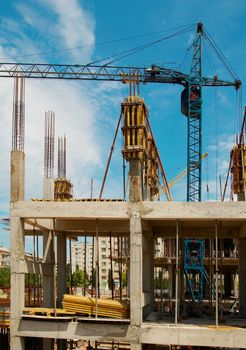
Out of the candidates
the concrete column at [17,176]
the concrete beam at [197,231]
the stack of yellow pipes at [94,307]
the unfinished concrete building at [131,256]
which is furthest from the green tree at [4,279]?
the concrete column at [17,176]

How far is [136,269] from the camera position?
622 inches

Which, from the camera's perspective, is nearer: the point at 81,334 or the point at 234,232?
the point at 81,334

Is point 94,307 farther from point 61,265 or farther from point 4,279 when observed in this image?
point 4,279

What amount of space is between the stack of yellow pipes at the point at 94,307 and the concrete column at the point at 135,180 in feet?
13.2

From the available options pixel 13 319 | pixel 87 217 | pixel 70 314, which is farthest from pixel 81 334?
pixel 87 217

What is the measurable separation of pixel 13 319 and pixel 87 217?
14.9 feet

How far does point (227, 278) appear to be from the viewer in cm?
4881

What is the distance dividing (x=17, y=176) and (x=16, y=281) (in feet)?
12.5

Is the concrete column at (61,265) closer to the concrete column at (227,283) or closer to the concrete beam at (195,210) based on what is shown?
the concrete beam at (195,210)

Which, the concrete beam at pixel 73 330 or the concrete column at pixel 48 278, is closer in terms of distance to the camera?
the concrete beam at pixel 73 330

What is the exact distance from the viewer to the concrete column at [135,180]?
16250 millimetres

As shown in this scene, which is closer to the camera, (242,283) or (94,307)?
(94,307)

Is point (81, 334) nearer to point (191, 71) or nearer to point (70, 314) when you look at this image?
point (70, 314)

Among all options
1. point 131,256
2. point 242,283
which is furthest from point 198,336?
point 242,283
